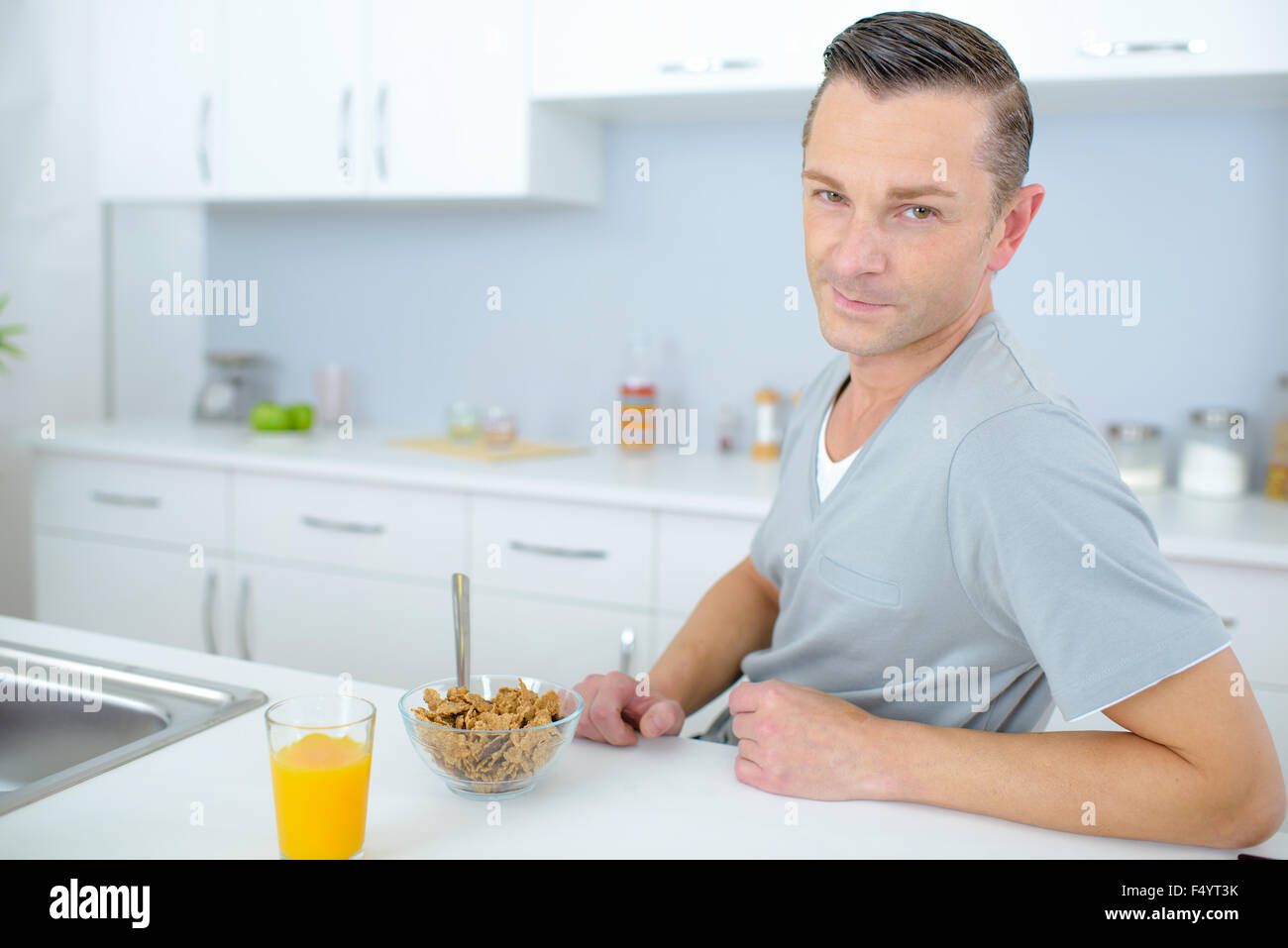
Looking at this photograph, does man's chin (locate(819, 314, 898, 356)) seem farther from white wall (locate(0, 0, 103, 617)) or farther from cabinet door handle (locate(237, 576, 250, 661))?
white wall (locate(0, 0, 103, 617))

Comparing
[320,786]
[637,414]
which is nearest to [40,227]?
[637,414]

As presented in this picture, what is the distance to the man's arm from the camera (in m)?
0.86

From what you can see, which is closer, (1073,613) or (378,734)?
(1073,613)

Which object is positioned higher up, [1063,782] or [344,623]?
[1063,782]

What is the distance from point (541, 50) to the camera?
8.32 feet

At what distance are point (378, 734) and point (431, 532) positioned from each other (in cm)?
146

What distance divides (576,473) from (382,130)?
99 centimetres

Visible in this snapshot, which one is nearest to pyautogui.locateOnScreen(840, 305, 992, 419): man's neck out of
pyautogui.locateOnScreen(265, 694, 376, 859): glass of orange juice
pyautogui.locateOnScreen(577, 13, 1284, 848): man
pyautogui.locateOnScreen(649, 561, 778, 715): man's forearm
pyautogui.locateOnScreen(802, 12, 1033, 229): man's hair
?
pyautogui.locateOnScreen(577, 13, 1284, 848): man

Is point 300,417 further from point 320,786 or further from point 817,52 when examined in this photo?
point 320,786

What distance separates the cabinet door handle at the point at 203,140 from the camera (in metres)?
2.91

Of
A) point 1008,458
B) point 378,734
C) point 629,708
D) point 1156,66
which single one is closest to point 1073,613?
point 1008,458

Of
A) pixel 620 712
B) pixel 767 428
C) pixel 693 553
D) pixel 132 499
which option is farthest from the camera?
pixel 132 499

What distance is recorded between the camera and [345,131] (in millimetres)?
2750
